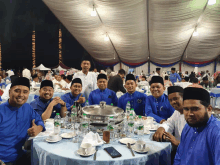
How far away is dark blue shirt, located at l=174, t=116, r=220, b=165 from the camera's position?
120cm

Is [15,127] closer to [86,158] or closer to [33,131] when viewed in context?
[33,131]

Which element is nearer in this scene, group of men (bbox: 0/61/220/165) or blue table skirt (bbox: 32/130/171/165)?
group of men (bbox: 0/61/220/165)

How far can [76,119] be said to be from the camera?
2.36m

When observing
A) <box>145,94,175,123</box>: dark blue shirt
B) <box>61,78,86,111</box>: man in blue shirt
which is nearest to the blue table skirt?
<box>145,94,175,123</box>: dark blue shirt

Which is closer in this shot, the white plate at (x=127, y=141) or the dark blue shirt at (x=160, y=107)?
the white plate at (x=127, y=141)

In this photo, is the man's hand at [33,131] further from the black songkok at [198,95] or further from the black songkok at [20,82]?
the black songkok at [198,95]

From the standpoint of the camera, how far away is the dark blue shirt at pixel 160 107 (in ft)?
9.30

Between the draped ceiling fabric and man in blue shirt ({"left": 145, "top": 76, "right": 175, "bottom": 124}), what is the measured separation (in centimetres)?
669

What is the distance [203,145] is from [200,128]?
13 cm

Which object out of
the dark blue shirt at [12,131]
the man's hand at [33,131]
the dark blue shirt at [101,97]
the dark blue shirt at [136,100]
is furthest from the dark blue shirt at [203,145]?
the dark blue shirt at [101,97]

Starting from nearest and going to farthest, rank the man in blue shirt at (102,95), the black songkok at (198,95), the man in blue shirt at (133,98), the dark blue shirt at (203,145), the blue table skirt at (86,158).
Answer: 1. the dark blue shirt at (203,145)
2. the black songkok at (198,95)
3. the blue table skirt at (86,158)
4. the man in blue shirt at (133,98)
5. the man in blue shirt at (102,95)

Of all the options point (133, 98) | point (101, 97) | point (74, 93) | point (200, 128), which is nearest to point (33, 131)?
point (74, 93)

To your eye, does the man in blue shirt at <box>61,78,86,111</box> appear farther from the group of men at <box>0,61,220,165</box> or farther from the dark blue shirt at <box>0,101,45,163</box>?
the dark blue shirt at <box>0,101,45,163</box>

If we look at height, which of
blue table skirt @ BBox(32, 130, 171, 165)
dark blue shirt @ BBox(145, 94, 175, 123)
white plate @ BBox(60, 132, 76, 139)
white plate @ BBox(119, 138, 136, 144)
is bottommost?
blue table skirt @ BBox(32, 130, 171, 165)
